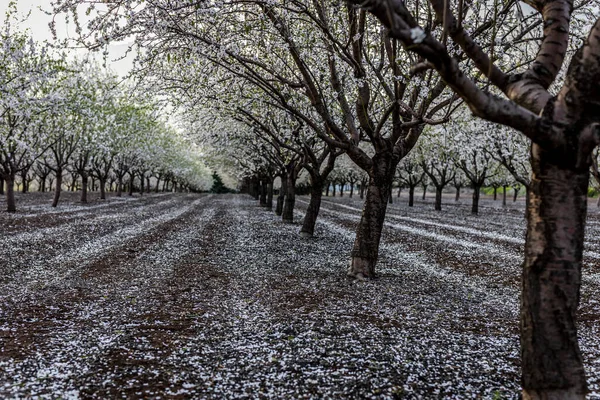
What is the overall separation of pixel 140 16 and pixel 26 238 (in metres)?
12.6

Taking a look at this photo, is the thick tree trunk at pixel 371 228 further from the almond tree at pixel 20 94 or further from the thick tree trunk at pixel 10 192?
the thick tree trunk at pixel 10 192

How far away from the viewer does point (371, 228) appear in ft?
40.4

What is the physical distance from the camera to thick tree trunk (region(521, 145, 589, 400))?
14.3 feet

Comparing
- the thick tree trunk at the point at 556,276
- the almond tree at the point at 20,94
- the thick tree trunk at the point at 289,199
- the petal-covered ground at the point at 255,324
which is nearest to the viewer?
the thick tree trunk at the point at 556,276

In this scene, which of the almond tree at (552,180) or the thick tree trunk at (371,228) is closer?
the almond tree at (552,180)

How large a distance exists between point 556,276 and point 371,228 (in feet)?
26.1

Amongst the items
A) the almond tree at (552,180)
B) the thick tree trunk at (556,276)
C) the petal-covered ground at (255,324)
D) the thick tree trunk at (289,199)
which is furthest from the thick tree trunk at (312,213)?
the thick tree trunk at (556,276)

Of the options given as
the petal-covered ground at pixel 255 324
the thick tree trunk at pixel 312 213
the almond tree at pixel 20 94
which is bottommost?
the petal-covered ground at pixel 255 324

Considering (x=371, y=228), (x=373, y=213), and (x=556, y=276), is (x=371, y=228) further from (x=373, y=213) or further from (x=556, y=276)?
(x=556, y=276)

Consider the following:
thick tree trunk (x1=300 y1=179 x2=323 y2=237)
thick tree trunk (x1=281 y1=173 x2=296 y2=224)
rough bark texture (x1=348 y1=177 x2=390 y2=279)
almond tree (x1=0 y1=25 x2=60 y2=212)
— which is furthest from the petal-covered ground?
thick tree trunk (x1=281 y1=173 x2=296 y2=224)

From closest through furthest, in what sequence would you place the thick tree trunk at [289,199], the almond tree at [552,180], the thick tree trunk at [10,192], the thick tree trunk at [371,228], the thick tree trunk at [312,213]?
the almond tree at [552,180] < the thick tree trunk at [371,228] < the thick tree trunk at [312,213] < the thick tree trunk at [289,199] < the thick tree trunk at [10,192]

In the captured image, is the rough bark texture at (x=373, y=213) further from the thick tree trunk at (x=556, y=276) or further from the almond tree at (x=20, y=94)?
the almond tree at (x=20, y=94)

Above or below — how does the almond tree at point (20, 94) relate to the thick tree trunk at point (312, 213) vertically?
above

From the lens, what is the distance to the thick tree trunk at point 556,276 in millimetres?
4355
